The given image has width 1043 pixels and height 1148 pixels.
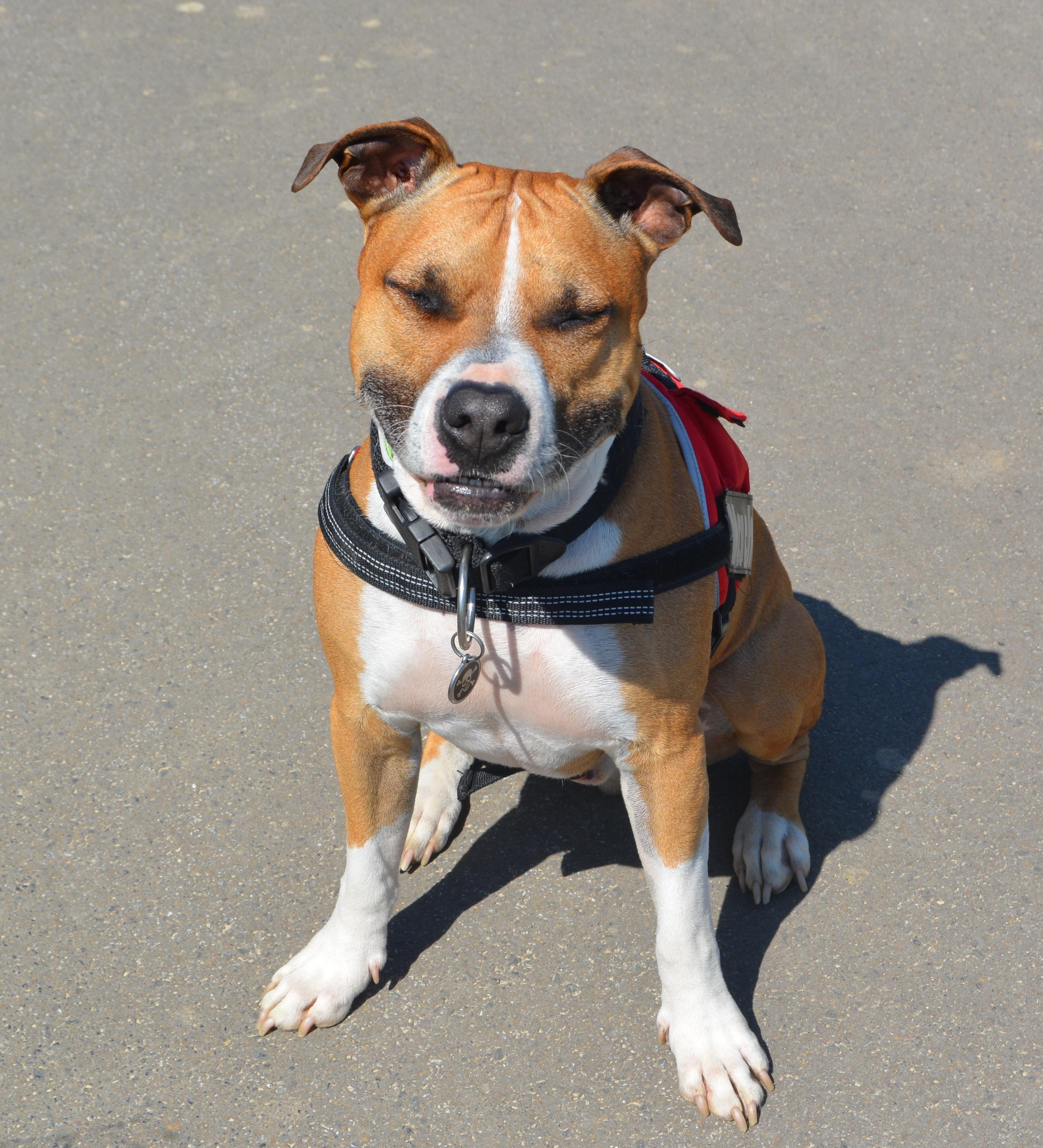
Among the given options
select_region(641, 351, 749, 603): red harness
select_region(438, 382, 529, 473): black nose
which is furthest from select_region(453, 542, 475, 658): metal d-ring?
select_region(641, 351, 749, 603): red harness

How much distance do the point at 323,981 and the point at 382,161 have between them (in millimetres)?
1863

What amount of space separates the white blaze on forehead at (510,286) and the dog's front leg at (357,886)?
96 centimetres

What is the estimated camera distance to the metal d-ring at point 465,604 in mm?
2344

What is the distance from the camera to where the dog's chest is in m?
2.44

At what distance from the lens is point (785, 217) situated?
545 centimetres

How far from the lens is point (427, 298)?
2.17 meters

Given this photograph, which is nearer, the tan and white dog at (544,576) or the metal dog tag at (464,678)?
the tan and white dog at (544,576)

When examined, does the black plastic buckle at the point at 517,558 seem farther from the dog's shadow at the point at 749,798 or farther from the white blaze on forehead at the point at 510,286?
the dog's shadow at the point at 749,798

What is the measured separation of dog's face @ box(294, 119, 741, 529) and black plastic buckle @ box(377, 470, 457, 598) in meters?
0.03

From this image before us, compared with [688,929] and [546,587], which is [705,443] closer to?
[546,587]

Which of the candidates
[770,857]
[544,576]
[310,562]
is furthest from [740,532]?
[310,562]

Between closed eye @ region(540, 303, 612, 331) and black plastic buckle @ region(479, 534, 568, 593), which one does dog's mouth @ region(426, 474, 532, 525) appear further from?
closed eye @ region(540, 303, 612, 331)

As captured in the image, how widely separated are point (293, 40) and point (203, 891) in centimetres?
471

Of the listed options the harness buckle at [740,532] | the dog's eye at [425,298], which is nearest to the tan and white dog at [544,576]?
the dog's eye at [425,298]
